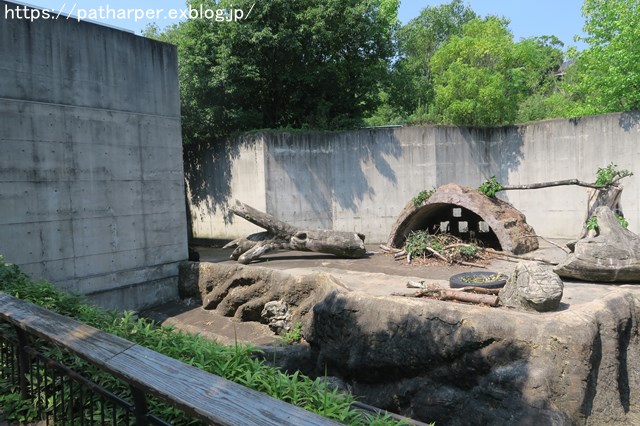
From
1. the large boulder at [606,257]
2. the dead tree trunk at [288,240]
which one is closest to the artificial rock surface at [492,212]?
the dead tree trunk at [288,240]

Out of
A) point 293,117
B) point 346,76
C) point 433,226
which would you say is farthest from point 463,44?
point 433,226

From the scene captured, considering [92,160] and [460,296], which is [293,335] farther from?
[92,160]

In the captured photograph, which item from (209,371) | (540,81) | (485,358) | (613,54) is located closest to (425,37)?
(540,81)

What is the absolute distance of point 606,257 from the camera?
7.54m

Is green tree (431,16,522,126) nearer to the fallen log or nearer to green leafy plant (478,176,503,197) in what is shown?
green leafy plant (478,176,503,197)

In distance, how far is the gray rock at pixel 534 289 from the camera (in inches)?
Answer: 227

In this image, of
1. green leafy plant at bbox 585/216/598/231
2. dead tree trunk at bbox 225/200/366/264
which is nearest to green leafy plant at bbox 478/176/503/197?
green leafy plant at bbox 585/216/598/231

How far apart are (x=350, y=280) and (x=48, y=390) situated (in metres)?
5.71

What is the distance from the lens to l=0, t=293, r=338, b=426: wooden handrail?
5.73 feet

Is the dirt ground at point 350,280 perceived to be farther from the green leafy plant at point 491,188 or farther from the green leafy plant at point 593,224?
the green leafy plant at point 491,188

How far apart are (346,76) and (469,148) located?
Result: 4913 mm

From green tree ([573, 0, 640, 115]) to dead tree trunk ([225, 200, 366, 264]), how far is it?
429 inches

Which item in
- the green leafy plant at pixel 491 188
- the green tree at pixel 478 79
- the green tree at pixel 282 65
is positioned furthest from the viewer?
the green tree at pixel 478 79

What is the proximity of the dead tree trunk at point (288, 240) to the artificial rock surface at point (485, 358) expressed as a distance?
384cm
